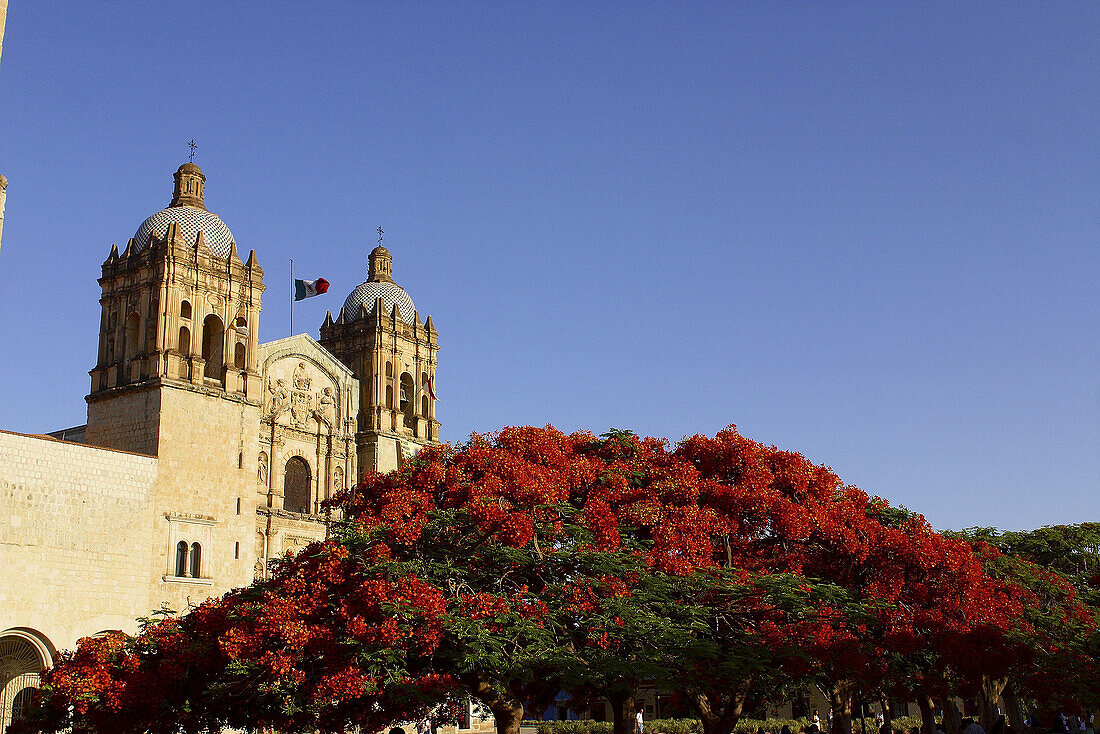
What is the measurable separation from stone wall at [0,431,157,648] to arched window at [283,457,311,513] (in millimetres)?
8943

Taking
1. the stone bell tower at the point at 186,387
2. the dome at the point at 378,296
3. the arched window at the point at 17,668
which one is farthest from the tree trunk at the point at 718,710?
the dome at the point at 378,296

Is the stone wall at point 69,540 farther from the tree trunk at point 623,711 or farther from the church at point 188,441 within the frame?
the tree trunk at point 623,711

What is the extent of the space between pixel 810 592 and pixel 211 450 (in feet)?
77.1

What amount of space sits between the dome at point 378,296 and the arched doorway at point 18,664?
2104 centimetres

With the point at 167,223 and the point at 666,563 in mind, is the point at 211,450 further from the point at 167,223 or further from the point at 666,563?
the point at 666,563

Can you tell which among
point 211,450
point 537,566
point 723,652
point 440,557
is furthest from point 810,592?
point 211,450

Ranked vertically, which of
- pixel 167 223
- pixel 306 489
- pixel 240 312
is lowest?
pixel 306 489

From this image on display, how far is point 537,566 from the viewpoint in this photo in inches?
669

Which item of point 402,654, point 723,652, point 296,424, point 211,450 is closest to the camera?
point 402,654

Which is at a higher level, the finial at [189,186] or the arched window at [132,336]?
the finial at [189,186]

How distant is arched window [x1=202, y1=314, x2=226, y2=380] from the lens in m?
37.9

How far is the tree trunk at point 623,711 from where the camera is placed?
17328 mm

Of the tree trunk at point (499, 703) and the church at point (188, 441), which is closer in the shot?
the tree trunk at point (499, 703)

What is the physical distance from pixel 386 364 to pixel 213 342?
902 centimetres
